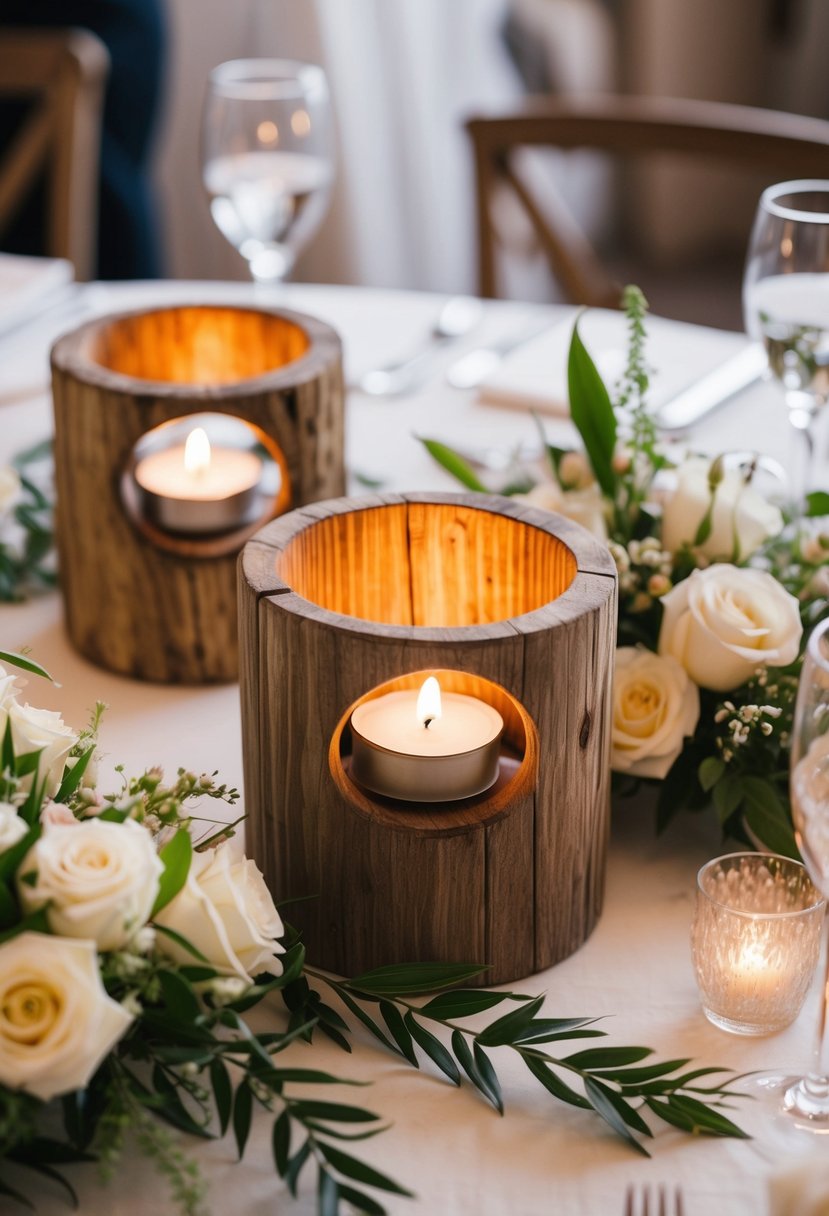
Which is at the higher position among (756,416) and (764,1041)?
(756,416)

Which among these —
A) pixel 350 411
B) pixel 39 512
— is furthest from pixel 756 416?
pixel 39 512

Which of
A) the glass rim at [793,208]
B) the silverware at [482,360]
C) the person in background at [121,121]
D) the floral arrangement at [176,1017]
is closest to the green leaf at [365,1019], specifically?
the floral arrangement at [176,1017]

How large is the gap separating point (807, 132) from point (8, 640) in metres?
1.29

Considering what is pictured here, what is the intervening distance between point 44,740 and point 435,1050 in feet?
0.84

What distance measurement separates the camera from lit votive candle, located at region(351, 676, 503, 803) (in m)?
0.80

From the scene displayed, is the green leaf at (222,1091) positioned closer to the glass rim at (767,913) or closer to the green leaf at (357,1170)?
the green leaf at (357,1170)

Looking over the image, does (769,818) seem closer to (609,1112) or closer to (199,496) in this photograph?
(609,1112)

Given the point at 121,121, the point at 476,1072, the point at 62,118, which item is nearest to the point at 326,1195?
the point at 476,1072

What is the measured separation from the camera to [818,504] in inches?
42.3

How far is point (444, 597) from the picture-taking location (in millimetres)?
972

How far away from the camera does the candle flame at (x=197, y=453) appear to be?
1106 mm

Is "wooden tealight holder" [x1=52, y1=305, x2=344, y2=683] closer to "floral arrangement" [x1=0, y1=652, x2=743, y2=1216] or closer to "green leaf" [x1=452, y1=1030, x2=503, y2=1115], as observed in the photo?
"floral arrangement" [x1=0, y1=652, x2=743, y2=1216]

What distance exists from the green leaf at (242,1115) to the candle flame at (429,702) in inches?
9.6

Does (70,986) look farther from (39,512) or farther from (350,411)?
(350,411)
